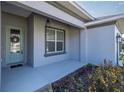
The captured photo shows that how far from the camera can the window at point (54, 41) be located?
8.73 m

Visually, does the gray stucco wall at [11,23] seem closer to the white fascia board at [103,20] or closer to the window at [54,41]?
the window at [54,41]

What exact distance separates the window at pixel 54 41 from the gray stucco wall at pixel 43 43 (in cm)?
32

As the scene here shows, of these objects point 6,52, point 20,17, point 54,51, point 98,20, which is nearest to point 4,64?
point 6,52

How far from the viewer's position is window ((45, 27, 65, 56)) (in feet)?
28.6

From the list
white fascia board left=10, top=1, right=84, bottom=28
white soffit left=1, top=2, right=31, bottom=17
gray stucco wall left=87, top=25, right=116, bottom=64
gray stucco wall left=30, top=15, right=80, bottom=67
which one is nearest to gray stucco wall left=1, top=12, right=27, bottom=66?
white soffit left=1, top=2, right=31, bottom=17

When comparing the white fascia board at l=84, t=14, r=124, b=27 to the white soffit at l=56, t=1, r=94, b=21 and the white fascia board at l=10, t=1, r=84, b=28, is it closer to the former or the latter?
the white soffit at l=56, t=1, r=94, b=21

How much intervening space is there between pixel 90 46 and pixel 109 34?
1.63m

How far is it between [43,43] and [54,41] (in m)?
1.55

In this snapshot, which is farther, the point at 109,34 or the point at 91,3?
the point at 109,34

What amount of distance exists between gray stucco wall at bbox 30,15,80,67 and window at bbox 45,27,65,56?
1.03 ft

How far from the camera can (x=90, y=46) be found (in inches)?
397

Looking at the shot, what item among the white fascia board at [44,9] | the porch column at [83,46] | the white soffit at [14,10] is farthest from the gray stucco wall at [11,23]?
the porch column at [83,46]

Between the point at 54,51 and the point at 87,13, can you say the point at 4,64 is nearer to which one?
the point at 54,51

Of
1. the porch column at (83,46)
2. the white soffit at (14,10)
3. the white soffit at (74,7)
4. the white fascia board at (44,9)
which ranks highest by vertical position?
the white soffit at (74,7)
